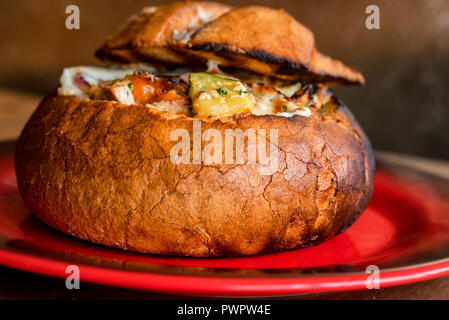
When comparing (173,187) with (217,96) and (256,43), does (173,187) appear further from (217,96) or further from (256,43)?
(256,43)

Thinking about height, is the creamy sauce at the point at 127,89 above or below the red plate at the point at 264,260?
above

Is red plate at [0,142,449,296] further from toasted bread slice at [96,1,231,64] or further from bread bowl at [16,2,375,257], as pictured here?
toasted bread slice at [96,1,231,64]

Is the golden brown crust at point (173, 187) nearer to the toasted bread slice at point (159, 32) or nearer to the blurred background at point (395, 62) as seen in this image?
the toasted bread slice at point (159, 32)

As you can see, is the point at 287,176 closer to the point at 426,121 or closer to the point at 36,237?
the point at 36,237

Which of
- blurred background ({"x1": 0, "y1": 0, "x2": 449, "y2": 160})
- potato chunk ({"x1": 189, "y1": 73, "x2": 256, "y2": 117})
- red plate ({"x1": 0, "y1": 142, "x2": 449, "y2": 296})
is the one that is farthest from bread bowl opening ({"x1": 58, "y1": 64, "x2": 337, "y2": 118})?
blurred background ({"x1": 0, "y1": 0, "x2": 449, "y2": 160})

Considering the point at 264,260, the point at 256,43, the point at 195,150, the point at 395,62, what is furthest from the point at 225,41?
the point at 395,62

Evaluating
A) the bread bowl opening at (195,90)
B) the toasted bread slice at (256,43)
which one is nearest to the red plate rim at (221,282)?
the bread bowl opening at (195,90)

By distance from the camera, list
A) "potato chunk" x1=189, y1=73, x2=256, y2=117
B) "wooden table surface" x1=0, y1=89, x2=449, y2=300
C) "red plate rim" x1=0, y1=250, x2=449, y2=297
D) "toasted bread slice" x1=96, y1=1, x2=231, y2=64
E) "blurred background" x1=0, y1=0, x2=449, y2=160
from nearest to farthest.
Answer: "red plate rim" x1=0, y1=250, x2=449, y2=297 < "wooden table surface" x1=0, y1=89, x2=449, y2=300 < "potato chunk" x1=189, y1=73, x2=256, y2=117 < "toasted bread slice" x1=96, y1=1, x2=231, y2=64 < "blurred background" x1=0, y1=0, x2=449, y2=160
